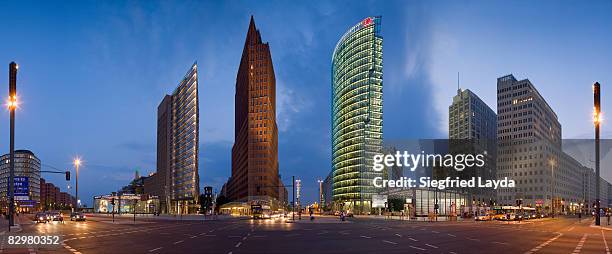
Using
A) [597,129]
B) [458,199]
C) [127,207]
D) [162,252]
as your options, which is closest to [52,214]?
[162,252]

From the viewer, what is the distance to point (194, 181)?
620ft

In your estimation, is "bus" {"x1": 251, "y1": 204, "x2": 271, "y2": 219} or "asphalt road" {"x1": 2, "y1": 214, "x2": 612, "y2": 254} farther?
"bus" {"x1": 251, "y1": 204, "x2": 271, "y2": 219}

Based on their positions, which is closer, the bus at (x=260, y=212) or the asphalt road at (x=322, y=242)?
the asphalt road at (x=322, y=242)

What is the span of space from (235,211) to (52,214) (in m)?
107

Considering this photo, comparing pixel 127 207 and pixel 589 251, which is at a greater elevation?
pixel 589 251

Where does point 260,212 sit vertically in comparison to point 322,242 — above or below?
below

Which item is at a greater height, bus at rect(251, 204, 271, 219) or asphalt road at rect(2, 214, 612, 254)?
asphalt road at rect(2, 214, 612, 254)

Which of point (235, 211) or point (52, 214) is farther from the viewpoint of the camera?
point (235, 211)

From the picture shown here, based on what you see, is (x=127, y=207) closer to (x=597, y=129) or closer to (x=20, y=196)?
(x=20, y=196)

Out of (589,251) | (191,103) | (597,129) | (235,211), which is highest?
(191,103)

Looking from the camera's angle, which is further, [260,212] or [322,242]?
[260,212]

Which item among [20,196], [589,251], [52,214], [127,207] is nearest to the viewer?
[589,251]

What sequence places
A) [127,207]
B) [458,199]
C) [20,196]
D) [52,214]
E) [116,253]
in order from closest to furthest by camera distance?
1. [116,253]
2. [20,196]
3. [52,214]
4. [458,199]
5. [127,207]

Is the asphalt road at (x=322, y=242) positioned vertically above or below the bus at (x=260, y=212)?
above
